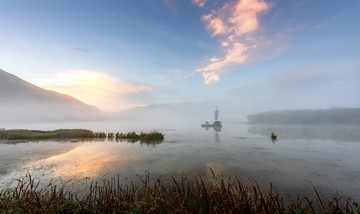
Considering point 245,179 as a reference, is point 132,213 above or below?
above

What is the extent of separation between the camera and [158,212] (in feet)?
11.7

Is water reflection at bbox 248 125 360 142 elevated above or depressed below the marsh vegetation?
below

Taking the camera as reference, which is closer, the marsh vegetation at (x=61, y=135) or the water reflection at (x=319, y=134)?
the marsh vegetation at (x=61, y=135)

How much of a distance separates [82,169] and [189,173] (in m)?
6.88

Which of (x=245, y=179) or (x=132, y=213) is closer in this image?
(x=132, y=213)

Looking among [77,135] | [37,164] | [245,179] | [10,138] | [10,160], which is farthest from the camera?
[77,135]

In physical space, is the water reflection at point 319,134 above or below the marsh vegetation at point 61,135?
below

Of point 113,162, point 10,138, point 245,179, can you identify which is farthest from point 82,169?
point 10,138

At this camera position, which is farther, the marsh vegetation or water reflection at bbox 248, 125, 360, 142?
water reflection at bbox 248, 125, 360, 142

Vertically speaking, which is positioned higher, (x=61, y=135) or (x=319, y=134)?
(x=61, y=135)

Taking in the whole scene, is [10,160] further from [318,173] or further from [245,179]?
[318,173]

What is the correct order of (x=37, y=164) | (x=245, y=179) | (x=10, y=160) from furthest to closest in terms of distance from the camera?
(x=10, y=160)
(x=37, y=164)
(x=245, y=179)

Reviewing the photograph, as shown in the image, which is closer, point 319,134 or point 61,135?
point 61,135

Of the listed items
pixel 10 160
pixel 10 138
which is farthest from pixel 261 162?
pixel 10 138
